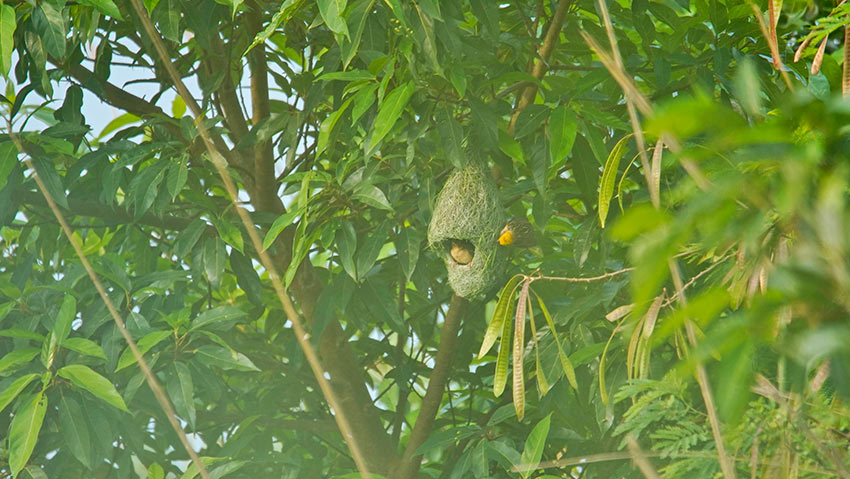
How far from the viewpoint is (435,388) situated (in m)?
1.73

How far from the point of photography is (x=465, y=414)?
1.95 meters

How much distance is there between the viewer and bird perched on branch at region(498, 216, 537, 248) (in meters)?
1.63

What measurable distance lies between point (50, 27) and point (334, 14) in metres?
0.58

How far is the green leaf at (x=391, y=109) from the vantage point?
125 centimetres

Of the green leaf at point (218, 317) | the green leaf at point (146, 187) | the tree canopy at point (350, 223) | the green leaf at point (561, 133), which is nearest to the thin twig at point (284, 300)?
the tree canopy at point (350, 223)

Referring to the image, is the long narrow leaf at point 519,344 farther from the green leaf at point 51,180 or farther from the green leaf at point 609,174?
the green leaf at point 51,180

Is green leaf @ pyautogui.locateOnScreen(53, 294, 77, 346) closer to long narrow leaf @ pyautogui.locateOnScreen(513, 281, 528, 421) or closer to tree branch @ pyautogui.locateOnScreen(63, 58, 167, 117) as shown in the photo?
tree branch @ pyautogui.locateOnScreen(63, 58, 167, 117)

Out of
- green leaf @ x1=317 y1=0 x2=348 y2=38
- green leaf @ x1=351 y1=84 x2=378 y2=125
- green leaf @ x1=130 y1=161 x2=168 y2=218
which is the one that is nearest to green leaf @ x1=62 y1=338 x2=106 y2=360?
green leaf @ x1=130 y1=161 x2=168 y2=218

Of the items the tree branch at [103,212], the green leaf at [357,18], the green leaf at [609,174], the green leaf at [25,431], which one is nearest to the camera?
the green leaf at [609,174]

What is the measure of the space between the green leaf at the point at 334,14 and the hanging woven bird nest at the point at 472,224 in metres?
0.47

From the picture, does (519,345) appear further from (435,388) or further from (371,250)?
(435,388)

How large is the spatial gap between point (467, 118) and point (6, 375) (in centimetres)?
92

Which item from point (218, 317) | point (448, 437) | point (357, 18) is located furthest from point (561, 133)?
point (218, 317)

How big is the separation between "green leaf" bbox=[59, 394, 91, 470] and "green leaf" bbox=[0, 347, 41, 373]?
0.29ft
